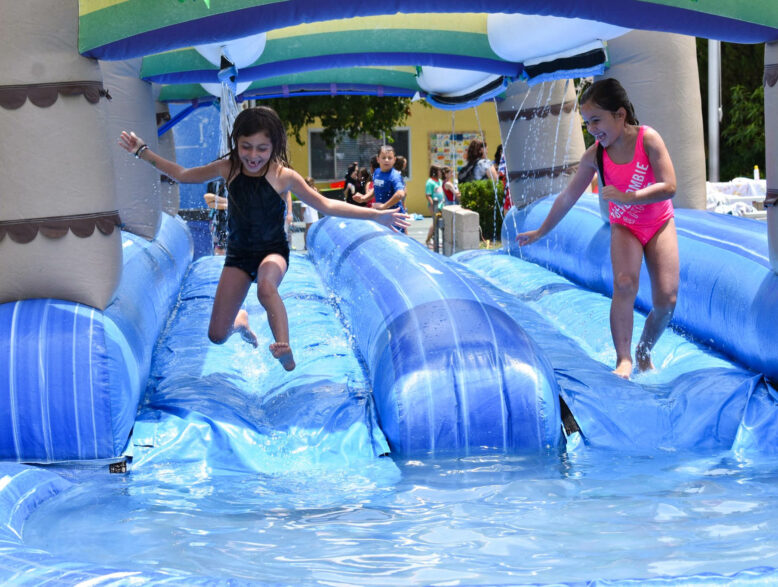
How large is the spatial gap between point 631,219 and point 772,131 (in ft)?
2.14

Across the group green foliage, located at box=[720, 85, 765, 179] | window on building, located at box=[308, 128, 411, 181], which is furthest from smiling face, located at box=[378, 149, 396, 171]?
window on building, located at box=[308, 128, 411, 181]

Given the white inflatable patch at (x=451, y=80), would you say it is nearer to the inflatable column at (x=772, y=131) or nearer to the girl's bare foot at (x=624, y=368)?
the inflatable column at (x=772, y=131)

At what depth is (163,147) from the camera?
855cm

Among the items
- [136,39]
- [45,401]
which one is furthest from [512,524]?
[136,39]

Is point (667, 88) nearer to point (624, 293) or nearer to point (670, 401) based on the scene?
point (624, 293)

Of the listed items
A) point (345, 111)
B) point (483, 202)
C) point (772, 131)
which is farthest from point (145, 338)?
point (345, 111)

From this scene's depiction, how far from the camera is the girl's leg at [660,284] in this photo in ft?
12.6

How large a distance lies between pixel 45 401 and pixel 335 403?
1.04 metres

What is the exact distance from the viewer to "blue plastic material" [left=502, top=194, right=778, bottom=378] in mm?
3697

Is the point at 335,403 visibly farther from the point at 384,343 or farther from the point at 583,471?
the point at 583,471

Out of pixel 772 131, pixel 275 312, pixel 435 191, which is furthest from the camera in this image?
pixel 435 191

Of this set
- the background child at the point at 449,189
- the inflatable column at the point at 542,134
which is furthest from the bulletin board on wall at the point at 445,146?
the inflatable column at the point at 542,134

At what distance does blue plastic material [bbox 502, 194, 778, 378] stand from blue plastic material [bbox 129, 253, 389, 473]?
5.20 ft

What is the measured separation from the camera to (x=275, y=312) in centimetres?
365
